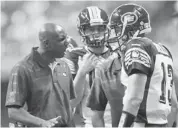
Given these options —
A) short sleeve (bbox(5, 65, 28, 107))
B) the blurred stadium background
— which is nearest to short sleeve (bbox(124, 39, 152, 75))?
short sleeve (bbox(5, 65, 28, 107))

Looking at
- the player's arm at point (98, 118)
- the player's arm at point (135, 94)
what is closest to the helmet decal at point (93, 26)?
the player's arm at point (98, 118)

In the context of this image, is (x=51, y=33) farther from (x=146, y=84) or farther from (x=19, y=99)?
(x=146, y=84)

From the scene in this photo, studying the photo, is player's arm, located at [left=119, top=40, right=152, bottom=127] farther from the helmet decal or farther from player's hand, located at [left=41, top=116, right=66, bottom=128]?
the helmet decal

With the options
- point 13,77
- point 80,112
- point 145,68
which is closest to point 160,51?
point 145,68

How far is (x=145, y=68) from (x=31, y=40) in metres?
2.70

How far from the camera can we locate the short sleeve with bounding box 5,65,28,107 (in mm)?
2264

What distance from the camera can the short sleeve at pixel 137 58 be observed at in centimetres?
220

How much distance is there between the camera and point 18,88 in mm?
2283

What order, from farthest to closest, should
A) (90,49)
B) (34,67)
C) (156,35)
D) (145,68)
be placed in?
(156,35) → (90,49) → (34,67) → (145,68)

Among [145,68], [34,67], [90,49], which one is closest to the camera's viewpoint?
[145,68]

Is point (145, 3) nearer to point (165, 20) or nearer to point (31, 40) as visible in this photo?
point (165, 20)

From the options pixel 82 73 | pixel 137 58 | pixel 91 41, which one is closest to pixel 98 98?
pixel 82 73

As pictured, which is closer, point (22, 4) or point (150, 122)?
point (150, 122)

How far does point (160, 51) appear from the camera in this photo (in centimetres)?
231
